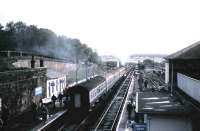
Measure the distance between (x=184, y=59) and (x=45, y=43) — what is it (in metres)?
60.0

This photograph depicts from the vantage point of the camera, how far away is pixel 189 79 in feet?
72.3

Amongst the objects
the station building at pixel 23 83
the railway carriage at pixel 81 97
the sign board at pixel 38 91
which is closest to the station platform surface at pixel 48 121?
the railway carriage at pixel 81 97

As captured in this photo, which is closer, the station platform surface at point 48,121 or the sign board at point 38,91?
the station platform surface at point 48,121

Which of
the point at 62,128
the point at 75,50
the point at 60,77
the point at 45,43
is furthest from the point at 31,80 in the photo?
the point at 75,50

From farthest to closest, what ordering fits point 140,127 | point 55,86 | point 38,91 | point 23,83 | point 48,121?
point 55,86, point 38,91, point 23,83, point 48,121, point 140,127

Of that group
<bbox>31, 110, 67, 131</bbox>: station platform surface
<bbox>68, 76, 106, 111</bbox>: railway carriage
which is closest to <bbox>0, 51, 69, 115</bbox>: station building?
<bbox>31, 110, 67, 131</bbox>: station platform surface

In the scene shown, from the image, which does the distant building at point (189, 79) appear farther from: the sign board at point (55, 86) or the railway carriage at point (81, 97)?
the sign board at point (55, 86)

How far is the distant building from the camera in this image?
18.3 metres

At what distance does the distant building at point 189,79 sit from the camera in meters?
18.3

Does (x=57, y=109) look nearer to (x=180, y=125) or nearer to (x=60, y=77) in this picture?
(x=60, y=77)

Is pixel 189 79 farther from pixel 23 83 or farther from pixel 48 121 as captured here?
pixel 23 83

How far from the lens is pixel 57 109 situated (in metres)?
36.8

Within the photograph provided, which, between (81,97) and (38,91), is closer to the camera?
(81,97)

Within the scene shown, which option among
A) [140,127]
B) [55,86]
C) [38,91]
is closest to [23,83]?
[38,91]
